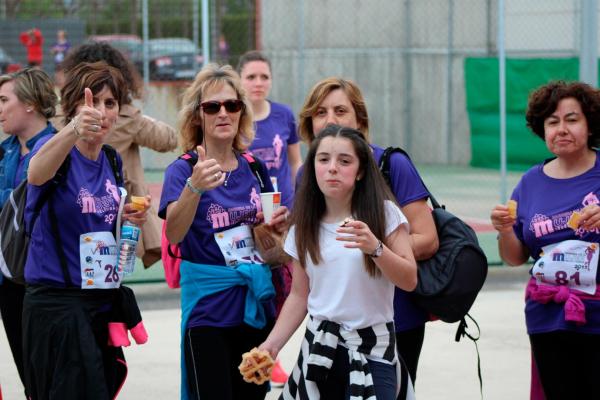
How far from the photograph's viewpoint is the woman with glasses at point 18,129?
537cm

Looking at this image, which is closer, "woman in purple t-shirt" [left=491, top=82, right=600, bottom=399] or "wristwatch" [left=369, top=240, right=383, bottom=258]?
"wristwatch" [left=369, top=240, right=383, bottom=258]

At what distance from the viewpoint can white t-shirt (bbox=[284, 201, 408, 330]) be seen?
4094mm

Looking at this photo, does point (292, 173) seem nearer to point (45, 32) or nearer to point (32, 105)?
point (32, 105)

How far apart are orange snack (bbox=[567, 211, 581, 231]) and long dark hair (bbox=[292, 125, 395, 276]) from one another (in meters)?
0.85

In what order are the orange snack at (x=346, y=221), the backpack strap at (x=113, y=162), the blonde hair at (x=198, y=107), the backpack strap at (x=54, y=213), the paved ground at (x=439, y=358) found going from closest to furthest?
the orange snack at (x=346, y=221) < the backpack strap at (x=54, y=213) < the backpack strap at (x=113, y=162) < the blonde hair at (x=198, y=107) < the paved ground at (x=439, y=358)

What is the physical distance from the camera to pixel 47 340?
4484 millimetres

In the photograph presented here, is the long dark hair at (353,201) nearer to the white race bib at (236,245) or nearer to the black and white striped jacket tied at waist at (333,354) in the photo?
the black and white striped jacket tied at waist at (333,354)

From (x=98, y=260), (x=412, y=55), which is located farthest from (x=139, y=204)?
(x=412, y=55)

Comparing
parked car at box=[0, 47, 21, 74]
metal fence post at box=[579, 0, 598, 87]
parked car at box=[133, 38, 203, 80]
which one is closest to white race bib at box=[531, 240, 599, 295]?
metal fence post at box=[579, 0, 598, 87]

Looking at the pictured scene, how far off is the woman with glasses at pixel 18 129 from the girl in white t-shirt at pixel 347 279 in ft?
5.55

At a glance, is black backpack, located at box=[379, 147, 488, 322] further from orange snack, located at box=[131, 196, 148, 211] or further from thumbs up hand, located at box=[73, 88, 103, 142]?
thumbs up hand, located at box=[73, 88, 103, 142]

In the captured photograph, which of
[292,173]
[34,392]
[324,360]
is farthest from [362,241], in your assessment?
[292,173]

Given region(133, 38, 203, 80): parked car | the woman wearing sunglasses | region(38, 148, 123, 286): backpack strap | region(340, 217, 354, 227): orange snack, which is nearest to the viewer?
region(340, 217, 354, 227): orange snack

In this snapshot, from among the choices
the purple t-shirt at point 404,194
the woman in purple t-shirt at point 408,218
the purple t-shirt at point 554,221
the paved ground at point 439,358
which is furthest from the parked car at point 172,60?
the purple t-shirt at point 404,194
